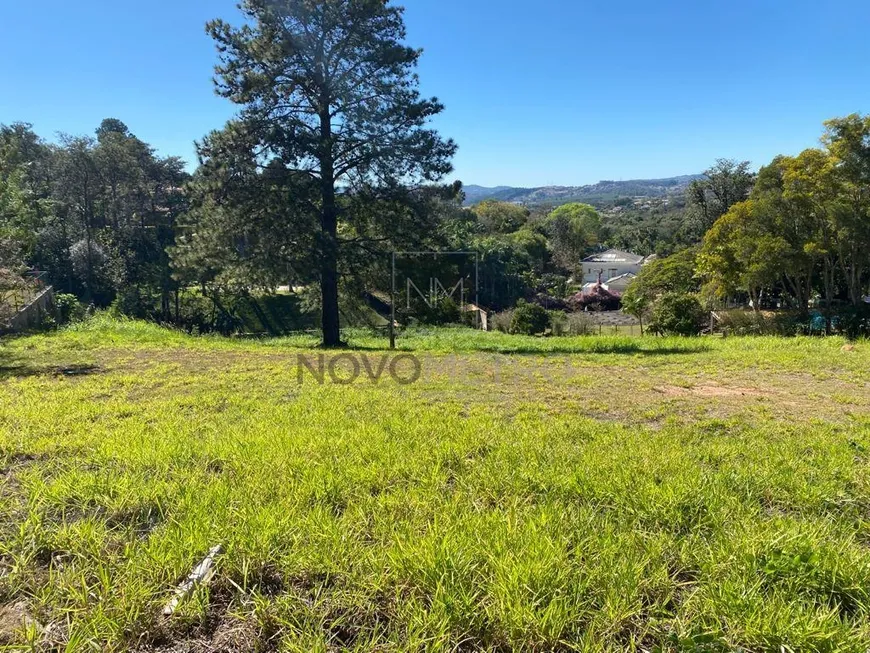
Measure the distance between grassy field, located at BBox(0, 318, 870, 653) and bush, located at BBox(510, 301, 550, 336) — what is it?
14.9 m

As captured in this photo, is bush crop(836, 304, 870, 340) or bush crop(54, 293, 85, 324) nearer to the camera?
bush crop(836, 304, 870, 340)

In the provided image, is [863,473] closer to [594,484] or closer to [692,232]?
[594,484]

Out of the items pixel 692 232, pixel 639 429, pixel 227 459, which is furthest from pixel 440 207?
pixel 692 232

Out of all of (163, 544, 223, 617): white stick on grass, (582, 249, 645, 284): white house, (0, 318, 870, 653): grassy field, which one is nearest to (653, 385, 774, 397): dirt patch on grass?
(0, 318, 870, 653): grassy field

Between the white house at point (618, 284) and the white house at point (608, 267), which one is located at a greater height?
the white house at point (608, 267)

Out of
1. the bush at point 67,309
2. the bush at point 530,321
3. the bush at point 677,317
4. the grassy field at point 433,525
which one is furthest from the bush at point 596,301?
the grassy field at point 433,525

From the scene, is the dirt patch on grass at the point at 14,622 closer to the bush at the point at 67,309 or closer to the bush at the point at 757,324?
the bush at the point at 67,309

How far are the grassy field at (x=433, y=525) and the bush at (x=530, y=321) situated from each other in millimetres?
14904

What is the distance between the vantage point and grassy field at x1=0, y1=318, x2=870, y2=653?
1581mm

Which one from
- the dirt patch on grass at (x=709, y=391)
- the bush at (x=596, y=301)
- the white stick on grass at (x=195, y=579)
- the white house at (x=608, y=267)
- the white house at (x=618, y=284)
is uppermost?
the white house at (x=608, y=267)

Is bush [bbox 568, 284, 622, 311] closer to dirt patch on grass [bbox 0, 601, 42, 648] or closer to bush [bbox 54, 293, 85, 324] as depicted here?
bush [bbox 54, 293, 85, 324]

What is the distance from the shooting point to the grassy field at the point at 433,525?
1.58 meters

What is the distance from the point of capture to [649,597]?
1.73 m

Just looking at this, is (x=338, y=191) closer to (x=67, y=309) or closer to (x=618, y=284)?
(x=67, y=309)
